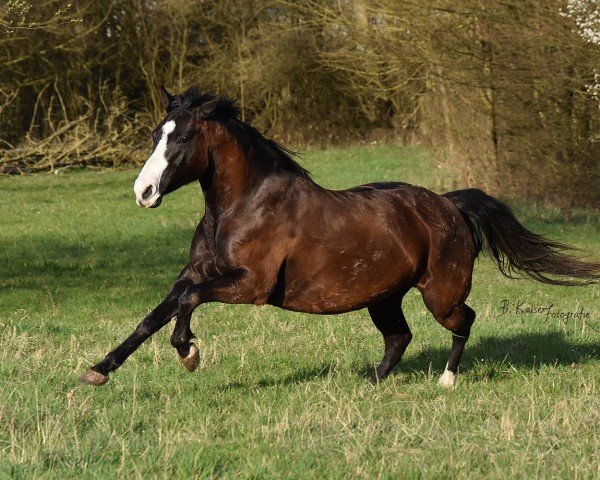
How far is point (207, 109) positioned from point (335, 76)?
101 ft

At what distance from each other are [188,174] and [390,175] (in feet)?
70.0

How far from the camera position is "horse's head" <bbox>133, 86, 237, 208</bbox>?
6223 millimetres

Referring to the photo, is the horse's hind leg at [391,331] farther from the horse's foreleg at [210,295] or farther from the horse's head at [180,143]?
the horse's head at [180,143]

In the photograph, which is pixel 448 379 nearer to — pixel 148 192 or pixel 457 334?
pixel 457 334

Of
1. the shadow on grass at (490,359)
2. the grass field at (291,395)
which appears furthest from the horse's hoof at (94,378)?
the shadow on grass at (490,359)

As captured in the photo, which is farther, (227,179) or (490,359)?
(490,359)

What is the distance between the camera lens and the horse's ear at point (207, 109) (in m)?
6.44

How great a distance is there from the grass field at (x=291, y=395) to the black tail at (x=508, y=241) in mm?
708

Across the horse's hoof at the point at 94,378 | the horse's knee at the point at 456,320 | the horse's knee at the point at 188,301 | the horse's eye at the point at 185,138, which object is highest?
the horse's eye at the point at 185,138

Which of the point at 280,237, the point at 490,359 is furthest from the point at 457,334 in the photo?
the point at 280,237

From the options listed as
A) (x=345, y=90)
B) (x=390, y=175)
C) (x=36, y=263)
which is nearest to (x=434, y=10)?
(x=390, y=175)

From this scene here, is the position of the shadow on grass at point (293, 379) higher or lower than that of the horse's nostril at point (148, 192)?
lower

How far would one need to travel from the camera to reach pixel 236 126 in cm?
670

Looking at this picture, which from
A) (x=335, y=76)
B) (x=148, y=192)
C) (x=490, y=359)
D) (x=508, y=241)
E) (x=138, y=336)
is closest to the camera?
(x=148, y=192)
